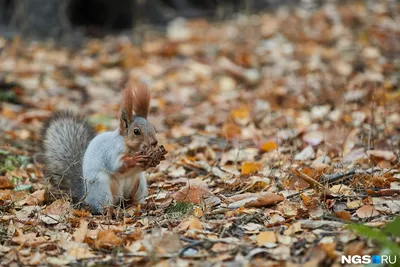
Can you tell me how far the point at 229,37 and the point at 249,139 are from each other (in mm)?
3032

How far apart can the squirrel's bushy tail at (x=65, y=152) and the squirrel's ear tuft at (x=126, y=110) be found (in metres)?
0.42

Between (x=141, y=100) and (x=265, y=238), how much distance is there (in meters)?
1.01

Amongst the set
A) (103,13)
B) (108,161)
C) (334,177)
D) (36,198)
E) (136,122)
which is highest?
(103,13)

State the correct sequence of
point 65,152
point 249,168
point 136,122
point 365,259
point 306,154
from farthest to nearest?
point 306,154
point 249,168
point 65,152
point 136,122
point 365,259

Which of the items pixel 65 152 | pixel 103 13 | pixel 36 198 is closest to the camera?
pixel 36 198

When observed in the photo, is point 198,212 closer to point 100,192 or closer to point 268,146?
point 100,192

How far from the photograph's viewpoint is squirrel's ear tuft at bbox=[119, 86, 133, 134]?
3252 millimetres

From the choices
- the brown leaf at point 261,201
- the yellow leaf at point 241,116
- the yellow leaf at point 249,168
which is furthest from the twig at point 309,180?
the yellow leaf at point 241,116

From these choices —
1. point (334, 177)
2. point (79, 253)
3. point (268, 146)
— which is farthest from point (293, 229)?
point (268, 146)

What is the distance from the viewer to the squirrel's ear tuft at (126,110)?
3252mm

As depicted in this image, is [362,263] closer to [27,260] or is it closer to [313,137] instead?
[27,260]

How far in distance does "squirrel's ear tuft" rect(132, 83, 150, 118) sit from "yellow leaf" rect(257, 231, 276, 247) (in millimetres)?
948

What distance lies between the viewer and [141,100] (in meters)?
3.28

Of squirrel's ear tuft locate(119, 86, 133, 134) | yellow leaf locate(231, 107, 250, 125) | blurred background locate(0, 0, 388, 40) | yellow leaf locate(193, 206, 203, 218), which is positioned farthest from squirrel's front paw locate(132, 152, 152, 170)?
blurred background locate(0, 0, 388, 40)
